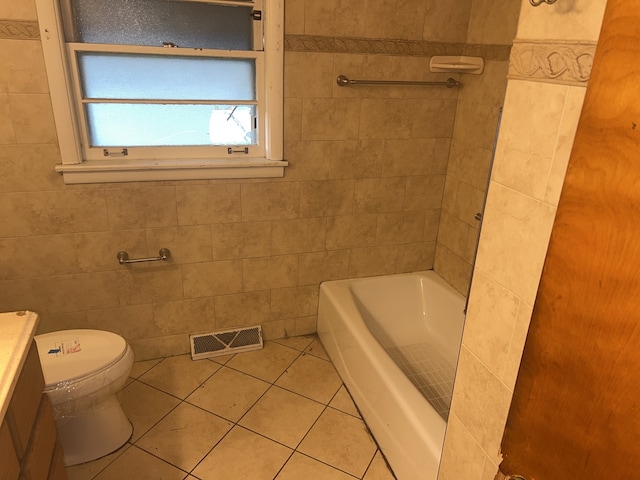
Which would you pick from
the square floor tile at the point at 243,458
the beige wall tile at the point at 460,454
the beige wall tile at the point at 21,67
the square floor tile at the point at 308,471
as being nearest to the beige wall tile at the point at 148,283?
the square floor tile at the point at 243,458

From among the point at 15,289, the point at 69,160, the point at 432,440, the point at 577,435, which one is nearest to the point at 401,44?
the point at 69,160

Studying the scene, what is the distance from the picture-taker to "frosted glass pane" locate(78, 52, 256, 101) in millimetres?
2027

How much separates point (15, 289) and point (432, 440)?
6.31 feet

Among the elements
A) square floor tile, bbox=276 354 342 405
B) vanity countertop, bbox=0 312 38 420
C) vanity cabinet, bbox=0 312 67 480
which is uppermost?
vanity countertop, bbox=0 312 38 420

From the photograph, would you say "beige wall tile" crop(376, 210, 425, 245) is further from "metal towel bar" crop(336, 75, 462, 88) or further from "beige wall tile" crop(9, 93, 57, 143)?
"beige wall tile" crop(9, 93, 57, 143)

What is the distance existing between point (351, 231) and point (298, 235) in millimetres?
307


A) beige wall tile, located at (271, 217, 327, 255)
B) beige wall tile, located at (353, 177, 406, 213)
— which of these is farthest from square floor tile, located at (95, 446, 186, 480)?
beige wall tile, located at (353, 177, 406, 213)

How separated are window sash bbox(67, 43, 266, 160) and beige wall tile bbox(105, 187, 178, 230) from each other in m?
0.16

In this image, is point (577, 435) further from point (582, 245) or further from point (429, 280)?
point (429, 280)

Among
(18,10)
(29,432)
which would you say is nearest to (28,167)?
(18,10)

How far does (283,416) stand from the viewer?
7.06 ft

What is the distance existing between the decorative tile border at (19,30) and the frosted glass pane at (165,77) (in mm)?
184

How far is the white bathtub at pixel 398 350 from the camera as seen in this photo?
1.71 meters

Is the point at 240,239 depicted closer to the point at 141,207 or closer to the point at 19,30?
the point at 141,207
